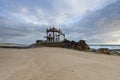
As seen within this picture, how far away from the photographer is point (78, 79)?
202 inches

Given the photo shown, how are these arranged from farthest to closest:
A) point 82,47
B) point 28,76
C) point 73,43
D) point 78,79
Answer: point 73,43 < point 82,47 < point 28,76 < point 78,79

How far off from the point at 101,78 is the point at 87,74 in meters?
0.58

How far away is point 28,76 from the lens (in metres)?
5.57

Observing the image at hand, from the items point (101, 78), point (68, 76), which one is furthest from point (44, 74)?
point (101, 78)

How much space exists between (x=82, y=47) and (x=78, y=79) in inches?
822

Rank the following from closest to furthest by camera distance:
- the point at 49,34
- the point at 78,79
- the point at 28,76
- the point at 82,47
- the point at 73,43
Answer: the point at 78,79
the point at 28,76
the point at 82,47
the point at 73,43
the point at 49,34

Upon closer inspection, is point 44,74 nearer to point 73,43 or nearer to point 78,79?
point 78,79

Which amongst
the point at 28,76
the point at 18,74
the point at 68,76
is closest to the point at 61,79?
the point at 68,76

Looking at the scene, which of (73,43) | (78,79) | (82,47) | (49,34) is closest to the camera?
(78,79)

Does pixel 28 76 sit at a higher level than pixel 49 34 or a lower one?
lower

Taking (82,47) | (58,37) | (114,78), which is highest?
(58,37)

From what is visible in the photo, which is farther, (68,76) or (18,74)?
(18,74)

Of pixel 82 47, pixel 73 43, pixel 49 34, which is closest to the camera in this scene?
pixel 82 47

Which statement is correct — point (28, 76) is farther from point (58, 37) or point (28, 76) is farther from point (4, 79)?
point (58, 37)
